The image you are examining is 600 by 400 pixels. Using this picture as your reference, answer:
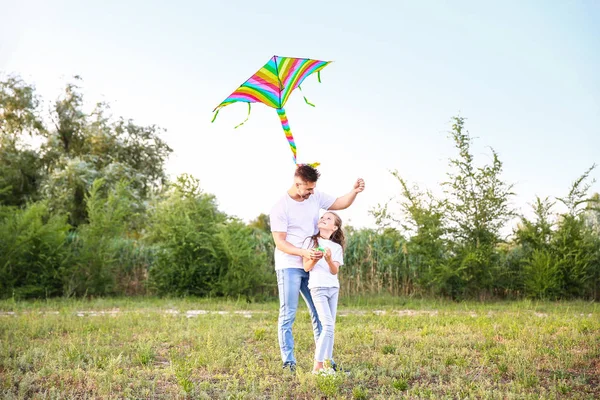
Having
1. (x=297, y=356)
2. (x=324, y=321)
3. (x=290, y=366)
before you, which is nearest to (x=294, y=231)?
(x=324, y=321)

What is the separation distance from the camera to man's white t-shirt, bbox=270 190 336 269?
18.2 feet

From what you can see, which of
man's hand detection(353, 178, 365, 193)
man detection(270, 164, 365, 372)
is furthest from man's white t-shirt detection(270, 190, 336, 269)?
man's hand detection(353, 178, 365, 193)

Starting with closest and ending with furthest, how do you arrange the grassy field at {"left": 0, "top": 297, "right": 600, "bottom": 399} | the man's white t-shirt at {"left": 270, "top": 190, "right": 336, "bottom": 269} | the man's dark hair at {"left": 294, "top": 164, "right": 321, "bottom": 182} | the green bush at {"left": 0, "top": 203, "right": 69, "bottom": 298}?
the grassy field at {"left": 0, "top": 297, "right": 600, "bottom": 399}
the man's dark hair at {"left": 294, "top": 164, "right": 321, "bottom": 182}
the man's white t-shirt at {"left": 270, "top": 190, "right": 336, "bottom": 269}
the green bush at {"left": 0, "top": 203, "right": 69, "bottom": 298}

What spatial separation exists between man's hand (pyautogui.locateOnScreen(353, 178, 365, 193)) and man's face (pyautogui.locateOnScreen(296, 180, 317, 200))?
487 mm

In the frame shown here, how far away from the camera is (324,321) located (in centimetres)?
540

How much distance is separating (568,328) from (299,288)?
15.1ft

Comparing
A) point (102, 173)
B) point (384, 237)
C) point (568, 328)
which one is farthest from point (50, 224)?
point (102, 173)

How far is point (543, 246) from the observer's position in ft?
46.7

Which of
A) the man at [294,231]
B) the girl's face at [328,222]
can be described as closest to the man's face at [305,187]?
the man at [294,231]

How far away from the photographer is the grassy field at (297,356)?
17.1ft

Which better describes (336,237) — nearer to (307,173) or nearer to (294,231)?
(294,231)

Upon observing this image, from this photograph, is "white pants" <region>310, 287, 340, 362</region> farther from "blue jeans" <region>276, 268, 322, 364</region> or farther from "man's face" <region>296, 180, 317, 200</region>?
"man's face" <region>296, 180, 317, 200</region>

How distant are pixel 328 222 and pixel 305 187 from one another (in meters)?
0.44

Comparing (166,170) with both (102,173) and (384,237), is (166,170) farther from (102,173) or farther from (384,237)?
(384,237)
